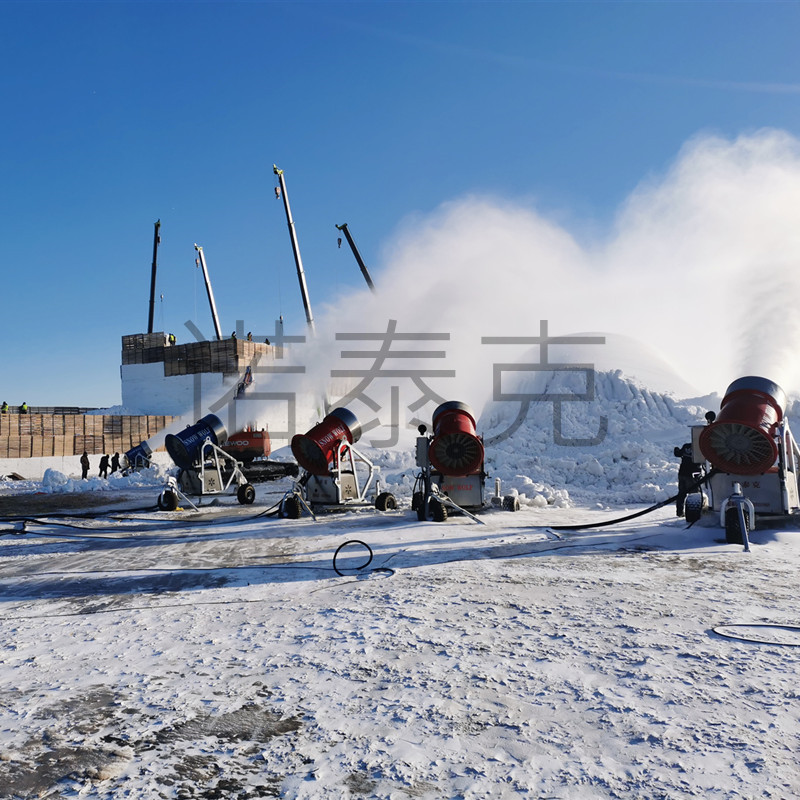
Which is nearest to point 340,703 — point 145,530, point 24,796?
point 24,796

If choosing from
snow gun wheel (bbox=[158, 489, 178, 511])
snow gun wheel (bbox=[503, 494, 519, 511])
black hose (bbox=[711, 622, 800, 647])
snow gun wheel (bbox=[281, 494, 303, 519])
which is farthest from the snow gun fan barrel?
black hose (bbox=[711, 622, 800, 647])

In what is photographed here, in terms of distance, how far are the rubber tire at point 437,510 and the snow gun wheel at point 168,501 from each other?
791cm

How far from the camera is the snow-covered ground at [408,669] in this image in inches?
133

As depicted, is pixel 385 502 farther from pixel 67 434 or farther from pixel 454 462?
pixel 67 434

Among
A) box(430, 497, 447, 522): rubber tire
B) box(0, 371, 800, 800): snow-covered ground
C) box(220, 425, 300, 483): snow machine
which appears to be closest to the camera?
box(0, 371, 800, 800): snow-covered ground

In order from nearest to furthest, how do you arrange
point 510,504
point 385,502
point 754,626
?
point 754,626 → point 510,504 → point 385,502

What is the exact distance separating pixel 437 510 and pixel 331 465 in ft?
11.5

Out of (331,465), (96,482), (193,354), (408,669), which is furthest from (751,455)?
(193,354)

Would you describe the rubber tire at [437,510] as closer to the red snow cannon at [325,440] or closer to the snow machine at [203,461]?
the red snow cannon at [325,440]

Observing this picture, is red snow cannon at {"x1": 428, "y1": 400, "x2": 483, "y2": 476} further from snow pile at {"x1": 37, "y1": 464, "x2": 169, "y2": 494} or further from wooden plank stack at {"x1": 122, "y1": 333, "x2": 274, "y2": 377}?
wooden plank stack at {"x1": 122, "y1": 333, "x2": 274, "y2": 377}

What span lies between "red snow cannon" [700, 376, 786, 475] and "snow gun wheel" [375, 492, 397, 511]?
7.11m

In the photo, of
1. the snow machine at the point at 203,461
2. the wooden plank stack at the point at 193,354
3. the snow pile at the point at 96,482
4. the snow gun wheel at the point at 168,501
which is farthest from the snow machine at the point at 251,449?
the wooden plank stack at the point at 193,354

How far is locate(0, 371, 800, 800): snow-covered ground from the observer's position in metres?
3.37

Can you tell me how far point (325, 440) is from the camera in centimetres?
1501
